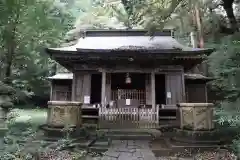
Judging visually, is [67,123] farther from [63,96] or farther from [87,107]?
[63,96]

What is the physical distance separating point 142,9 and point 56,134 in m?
5.83

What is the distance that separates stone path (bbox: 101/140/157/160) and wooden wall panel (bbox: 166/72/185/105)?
5.02m

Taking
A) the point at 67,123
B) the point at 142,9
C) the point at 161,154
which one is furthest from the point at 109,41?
the point at 161,154

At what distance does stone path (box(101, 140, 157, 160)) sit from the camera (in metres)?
7.25

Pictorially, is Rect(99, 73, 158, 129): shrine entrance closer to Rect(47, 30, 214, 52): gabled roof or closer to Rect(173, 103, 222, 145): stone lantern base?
Rect(47, 30, 214, 52): gabled roof

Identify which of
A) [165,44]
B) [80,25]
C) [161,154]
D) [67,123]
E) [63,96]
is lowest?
[161,154]

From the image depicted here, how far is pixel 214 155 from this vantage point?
→ 24.0ft

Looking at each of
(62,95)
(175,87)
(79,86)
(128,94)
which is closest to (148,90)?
(128,94)

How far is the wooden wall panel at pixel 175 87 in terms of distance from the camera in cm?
1406

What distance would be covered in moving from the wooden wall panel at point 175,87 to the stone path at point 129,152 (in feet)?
16.5

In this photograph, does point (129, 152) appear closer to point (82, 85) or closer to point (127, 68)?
point (127, 68)

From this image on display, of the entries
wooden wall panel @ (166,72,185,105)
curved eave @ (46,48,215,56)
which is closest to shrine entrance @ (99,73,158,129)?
wooden wall panel @ (166,72,185,105)

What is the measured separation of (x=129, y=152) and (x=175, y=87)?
712 cm

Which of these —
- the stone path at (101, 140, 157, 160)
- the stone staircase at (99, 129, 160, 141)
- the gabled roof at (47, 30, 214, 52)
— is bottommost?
the stone path at (101, 140, 157, 160)
